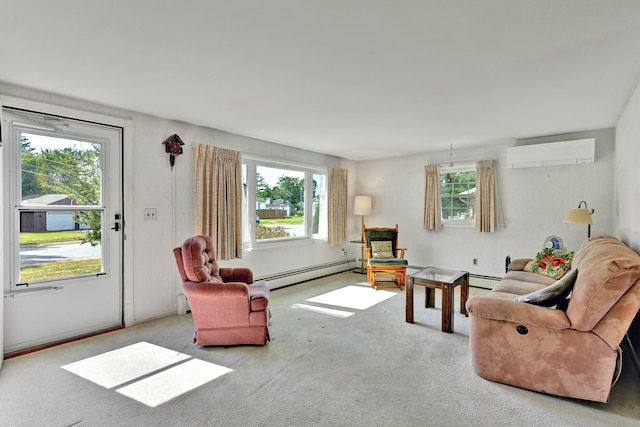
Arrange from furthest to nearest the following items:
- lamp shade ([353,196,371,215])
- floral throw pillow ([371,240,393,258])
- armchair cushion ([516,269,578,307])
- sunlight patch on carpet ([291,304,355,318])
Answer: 1. lamp shade ([353,196,371,215])
2. floral throw pillow ([371,240,393,258])
3. sunlight patch on carpet ([291,304,355,318])
4. armchair cushion ([516,269,578,307])

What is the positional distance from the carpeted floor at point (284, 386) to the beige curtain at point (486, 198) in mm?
2499

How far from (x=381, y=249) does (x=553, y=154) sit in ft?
9.20

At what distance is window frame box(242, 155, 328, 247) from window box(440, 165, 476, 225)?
2.13 metres

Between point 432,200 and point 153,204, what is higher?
point 432,200

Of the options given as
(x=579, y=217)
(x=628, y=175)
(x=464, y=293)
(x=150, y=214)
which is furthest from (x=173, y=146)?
(x=579, y=217)

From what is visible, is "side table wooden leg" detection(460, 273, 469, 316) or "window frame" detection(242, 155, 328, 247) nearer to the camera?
"side table wooden leg" detection(460, 273, 469, 316)

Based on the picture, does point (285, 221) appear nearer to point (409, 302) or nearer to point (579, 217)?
point (409, 302)

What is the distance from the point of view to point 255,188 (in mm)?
4867

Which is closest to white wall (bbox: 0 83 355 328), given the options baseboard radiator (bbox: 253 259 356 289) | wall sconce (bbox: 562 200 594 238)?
baseboard radiator (bbox: 253 259 356 289)

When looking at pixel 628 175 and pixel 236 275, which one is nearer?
pixel 628 175

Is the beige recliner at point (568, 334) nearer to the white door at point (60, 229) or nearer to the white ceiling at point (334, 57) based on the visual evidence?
the white ceiling at point (334, 57)

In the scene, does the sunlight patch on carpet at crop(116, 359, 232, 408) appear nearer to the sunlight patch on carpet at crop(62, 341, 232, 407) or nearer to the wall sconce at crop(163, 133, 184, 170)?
the sunlight patch on carpet at crop(62, 341, 232, 407)

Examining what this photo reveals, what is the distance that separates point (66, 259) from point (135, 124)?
1.52 meters

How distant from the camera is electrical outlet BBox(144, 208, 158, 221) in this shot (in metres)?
3.63
